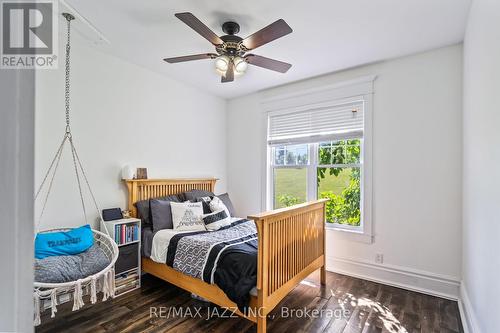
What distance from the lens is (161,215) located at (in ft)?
10.0

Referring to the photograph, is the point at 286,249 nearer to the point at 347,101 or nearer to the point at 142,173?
the point at 142,173

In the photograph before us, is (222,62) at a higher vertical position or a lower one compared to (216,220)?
higher

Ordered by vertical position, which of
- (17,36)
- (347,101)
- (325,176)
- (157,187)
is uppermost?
(347,101)

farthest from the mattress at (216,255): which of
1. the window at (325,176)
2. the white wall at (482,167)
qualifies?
the white wall at (482,167)

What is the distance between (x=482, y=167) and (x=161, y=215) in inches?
120

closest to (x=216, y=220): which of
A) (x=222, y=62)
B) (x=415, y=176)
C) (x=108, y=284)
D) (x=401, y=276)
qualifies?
(x=108, y=284)

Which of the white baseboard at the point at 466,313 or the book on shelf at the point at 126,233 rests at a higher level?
the book on shelf at the point at 126,233

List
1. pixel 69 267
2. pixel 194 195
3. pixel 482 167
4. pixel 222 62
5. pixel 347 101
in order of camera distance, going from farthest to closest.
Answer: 1. pixel 194 195
2. pixel 347 101
3. pixel 222 62
4. pixel 69 267
5. pixel 482 167

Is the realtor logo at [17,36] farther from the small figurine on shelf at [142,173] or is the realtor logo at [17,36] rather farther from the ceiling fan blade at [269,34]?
the small figurine on shelf at [142,173]

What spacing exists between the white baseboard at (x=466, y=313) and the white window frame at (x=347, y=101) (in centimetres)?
95

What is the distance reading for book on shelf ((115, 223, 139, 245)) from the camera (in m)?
2.72

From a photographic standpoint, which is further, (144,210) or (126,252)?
(144,210)

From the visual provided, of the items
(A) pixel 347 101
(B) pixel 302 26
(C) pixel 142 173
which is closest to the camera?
(B) pixel 302 26

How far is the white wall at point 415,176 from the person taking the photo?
2.70 metres
